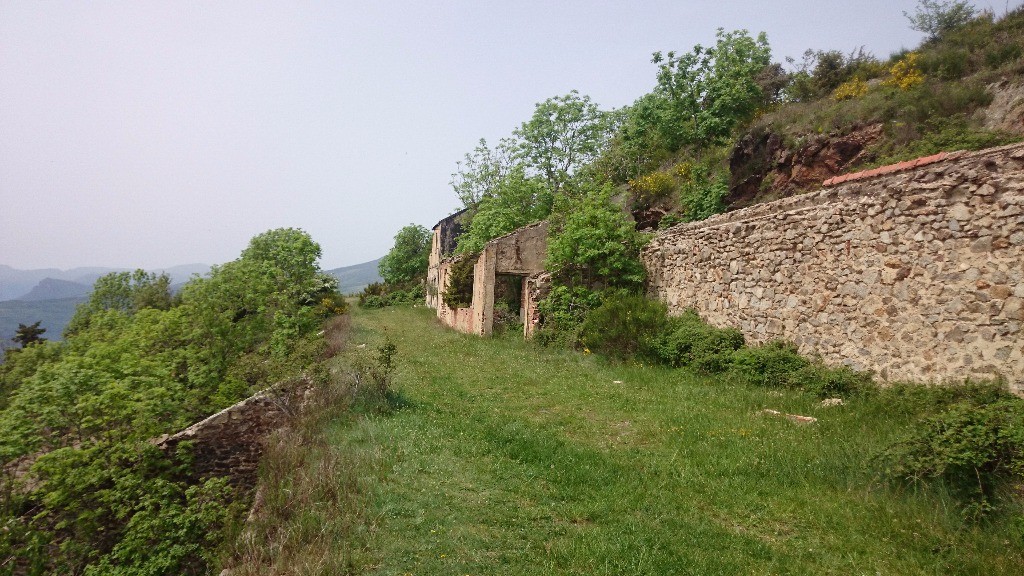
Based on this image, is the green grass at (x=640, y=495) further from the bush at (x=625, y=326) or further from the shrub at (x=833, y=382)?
the bush at (x=625, y=326)

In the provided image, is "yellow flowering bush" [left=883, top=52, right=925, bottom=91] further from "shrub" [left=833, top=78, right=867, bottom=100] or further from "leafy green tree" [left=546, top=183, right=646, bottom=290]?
"leafy green tree" [left=546, top=183, right=646, bottom=290]

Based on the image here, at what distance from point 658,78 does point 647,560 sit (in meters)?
27.2

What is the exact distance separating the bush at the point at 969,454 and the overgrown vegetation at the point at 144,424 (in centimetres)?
873

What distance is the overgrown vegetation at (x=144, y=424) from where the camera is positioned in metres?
8.30

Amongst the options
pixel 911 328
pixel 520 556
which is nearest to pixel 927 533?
pixel 520 556

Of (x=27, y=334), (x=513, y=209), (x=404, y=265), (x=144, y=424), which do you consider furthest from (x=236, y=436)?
(x=404, y=265)

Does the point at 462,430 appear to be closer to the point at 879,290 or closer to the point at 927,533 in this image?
the point at 927,533

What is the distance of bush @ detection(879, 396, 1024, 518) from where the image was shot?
4.46m

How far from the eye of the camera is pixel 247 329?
1488 cm

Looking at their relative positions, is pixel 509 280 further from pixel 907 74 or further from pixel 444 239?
pixel 444 239

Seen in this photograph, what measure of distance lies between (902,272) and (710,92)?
2101 cm

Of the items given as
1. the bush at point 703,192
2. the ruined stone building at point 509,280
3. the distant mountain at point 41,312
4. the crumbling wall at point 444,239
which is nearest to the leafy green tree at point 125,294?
the crumbling wall at point 444,239

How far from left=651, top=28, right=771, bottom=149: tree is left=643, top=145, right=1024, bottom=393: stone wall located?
15.5 meters

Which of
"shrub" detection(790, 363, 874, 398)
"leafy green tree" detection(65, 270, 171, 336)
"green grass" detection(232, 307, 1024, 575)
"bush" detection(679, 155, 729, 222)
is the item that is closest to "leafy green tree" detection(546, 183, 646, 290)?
"bush" detection(679, 155, 729, 222)
